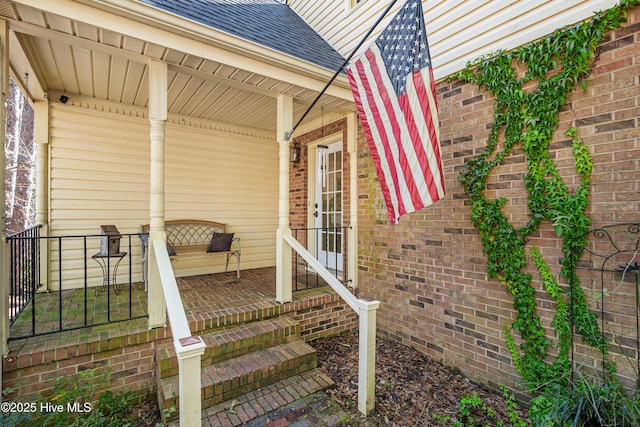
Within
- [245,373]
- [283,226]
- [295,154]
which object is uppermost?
[295,154]

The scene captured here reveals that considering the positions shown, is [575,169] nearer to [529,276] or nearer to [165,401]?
[529,276]

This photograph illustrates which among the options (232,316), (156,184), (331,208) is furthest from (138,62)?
(331,208)

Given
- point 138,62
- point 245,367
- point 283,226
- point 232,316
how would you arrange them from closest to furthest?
point 245,367
point 138,62
point 232,316
point 283,226

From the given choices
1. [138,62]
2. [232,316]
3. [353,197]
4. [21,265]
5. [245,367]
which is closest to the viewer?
[245,367]

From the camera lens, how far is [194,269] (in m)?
4.72

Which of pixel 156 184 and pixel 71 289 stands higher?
pixel 156 184

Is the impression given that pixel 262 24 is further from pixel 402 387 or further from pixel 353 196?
pixel 402 387

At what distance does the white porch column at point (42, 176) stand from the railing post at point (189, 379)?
3.25 m

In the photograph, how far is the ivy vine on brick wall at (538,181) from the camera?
2172 mm

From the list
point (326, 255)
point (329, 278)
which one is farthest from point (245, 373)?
point (326, 255)

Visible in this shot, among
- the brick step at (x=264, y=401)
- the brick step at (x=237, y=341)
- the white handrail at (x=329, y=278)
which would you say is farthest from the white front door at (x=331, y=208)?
the brick step at (x=264, y=401)

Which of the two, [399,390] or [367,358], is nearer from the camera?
[367,358]

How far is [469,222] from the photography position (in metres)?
2.87

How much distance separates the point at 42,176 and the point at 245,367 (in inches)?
137
